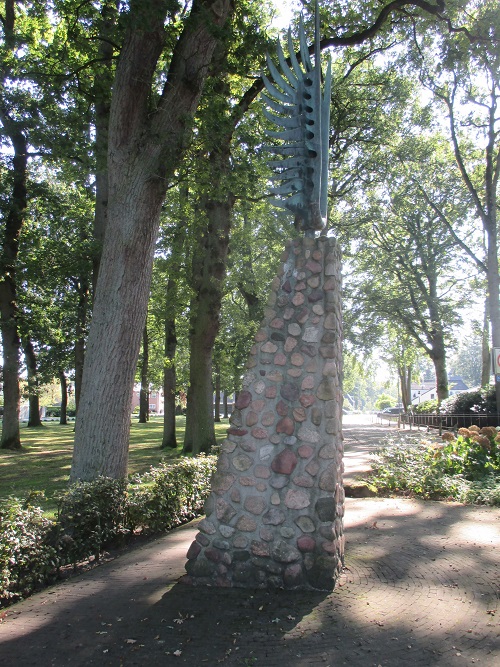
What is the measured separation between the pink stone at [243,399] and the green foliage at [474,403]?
50.0 feet

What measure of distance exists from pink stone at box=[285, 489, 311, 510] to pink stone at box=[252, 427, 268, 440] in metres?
0.57

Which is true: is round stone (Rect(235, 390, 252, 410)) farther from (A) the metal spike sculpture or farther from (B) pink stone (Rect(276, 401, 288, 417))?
(A) the metal spike sculpture

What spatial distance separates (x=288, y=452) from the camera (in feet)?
16.0

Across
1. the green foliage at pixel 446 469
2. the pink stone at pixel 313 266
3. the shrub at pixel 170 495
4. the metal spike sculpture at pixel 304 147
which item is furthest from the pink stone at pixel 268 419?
the green foliage at pixel 446 469

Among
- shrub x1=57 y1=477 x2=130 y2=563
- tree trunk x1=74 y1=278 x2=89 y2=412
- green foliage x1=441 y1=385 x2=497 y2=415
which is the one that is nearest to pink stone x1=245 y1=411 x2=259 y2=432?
shrub x1=57 y1=477 x2=130 y2=563

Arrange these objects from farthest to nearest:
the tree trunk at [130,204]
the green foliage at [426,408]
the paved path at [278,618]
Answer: the green foliage at [426,408]
the tree trunk at [130,204]
the paved path at [278,618]

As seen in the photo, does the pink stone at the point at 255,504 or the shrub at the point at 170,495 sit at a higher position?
the pink stone at the point at 255,504

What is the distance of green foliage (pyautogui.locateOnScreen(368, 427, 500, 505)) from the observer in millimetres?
8789

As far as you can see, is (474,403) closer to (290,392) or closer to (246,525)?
(290,392)

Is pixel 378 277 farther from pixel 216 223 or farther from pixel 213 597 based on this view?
pixel 213 597

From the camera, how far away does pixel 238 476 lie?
4.97 m

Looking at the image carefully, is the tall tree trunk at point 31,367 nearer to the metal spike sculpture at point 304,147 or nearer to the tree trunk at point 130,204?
the tree trunk at point 130,204

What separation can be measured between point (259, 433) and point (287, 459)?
0.37m

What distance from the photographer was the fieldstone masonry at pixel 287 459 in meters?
4.73
